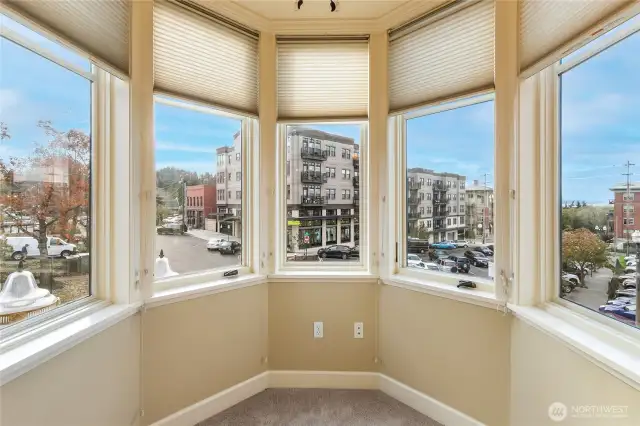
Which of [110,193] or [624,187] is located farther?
[110,193]

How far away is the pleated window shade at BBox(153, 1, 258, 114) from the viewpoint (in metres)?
1.92

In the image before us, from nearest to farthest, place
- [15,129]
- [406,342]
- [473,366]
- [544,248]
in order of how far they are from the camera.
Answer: [15,129] → [544,248] → [473,366] → [406,342]

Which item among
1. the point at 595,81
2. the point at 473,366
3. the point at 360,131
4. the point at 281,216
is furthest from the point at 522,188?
the point at 281,216

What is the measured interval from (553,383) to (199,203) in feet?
7.01

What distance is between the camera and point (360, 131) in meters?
2.49

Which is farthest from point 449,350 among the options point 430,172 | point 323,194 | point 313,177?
point 313,177

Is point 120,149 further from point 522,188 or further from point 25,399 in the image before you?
point 522,188

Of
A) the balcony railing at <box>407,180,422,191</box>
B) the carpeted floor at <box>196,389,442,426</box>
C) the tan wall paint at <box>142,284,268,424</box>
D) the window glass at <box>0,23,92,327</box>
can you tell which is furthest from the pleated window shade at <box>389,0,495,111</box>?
the carpeted floor at <box>196,389,442,426</box>

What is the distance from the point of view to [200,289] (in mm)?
2037

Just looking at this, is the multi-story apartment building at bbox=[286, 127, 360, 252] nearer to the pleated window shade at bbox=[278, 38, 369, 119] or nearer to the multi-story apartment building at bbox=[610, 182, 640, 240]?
the pleated window shade at bbox=[278, 38, 369, 119]

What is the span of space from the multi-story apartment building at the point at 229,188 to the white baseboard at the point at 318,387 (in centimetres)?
107

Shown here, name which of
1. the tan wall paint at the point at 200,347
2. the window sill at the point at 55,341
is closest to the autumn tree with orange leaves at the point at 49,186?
the window sill at the point at 55,341

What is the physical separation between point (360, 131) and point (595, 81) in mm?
1378

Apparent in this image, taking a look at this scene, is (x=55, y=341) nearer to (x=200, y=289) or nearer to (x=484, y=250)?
(x=200, y=289)
